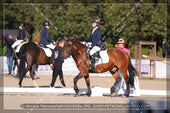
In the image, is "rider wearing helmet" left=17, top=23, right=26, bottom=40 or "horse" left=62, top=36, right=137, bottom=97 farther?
"rider wearing helmet" left=17, top=23, right=26, bottom=40

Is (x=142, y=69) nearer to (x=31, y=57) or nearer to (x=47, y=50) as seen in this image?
(x=47, y=50)

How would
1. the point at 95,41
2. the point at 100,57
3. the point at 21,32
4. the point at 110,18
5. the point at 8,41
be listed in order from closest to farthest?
the point at 95,41 < the point at 100,57 < the point at 21,32 < the point at 8,41 < the point at 110,18

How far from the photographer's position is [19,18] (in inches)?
2459

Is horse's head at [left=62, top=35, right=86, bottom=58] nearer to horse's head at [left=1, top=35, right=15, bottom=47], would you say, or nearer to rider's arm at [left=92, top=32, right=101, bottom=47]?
rider's arm at [left=92, top=32, right=101, bottom=47]

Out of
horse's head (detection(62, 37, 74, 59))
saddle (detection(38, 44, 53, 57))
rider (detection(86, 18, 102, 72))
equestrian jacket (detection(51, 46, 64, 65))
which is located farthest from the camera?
saddle (detection(38, 44, 53, 57))

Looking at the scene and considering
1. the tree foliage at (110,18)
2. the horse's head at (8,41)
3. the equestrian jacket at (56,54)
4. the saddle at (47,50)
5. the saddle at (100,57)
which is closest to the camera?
the saddle at (100,57)

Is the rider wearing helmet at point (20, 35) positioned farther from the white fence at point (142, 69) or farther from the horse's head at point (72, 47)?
the horse's head at point (72, 47)

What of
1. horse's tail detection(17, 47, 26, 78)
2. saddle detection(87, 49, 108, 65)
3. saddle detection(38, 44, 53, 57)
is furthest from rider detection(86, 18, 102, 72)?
saddle detection(38, 44, 53, 57)

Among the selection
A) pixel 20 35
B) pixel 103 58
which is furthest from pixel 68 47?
pixel 20 35

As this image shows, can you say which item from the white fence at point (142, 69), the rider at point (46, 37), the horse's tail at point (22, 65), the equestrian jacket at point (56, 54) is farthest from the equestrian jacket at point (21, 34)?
the white fence at point (142, 69)

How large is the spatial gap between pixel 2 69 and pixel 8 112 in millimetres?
16892

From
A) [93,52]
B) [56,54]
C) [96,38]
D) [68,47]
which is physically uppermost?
[96,38]

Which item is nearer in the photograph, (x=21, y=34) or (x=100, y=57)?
(x=100, y=57)

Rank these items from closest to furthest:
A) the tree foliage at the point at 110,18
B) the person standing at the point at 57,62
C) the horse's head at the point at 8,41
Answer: the person standing at the point at 57,62, the horse's head at the point at 8,41, the tree foliage at the point at 110,18
